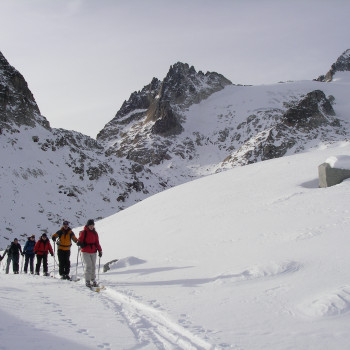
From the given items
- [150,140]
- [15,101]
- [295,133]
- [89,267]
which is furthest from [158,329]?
[150,140]

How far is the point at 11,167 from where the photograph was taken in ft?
122

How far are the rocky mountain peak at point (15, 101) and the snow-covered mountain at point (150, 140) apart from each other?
0.50ft

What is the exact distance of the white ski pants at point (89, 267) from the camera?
9195 mm

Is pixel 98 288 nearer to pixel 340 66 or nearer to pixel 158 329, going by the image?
pixel 158 329

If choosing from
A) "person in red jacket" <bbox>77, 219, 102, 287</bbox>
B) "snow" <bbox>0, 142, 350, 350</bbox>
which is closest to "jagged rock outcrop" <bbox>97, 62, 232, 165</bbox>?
"snow" <bbox>0, 142, 350, 350</bbox>

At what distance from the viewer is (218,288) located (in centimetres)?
688

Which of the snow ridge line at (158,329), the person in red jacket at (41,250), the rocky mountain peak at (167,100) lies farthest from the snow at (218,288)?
the rocky mountain peak at (167,100)

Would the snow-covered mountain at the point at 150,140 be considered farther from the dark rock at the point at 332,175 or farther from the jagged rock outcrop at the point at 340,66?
the dark rock at the point at 332,175

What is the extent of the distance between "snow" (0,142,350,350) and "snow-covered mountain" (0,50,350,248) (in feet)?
74.8

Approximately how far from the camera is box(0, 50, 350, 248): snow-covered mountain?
37.5m

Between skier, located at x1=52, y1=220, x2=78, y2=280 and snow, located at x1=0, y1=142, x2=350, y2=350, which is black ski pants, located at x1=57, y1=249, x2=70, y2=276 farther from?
snow, located at x1=0, y1=142, x2=350, y2=350

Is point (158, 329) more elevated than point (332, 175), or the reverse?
point (332, 175)

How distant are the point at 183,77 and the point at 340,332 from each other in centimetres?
13582

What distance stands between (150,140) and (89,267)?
96.3 metres
